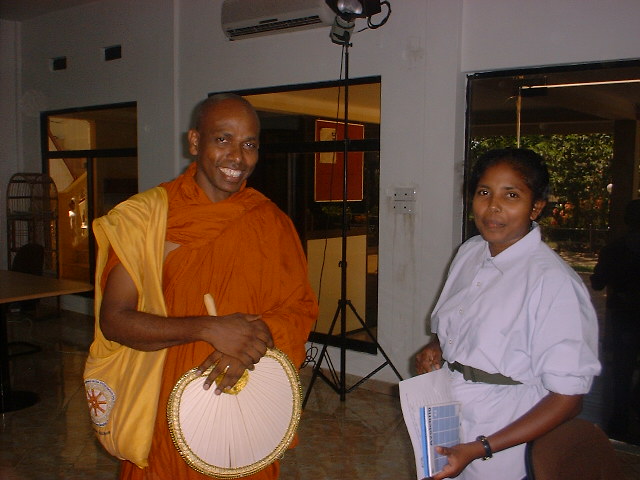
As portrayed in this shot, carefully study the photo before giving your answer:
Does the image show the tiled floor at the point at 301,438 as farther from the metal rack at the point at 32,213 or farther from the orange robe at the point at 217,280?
the metal rack at the point at 32,213

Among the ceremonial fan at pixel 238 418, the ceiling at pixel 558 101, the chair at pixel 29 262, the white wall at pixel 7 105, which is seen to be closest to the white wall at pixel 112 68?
the white wall at pixel 7 105

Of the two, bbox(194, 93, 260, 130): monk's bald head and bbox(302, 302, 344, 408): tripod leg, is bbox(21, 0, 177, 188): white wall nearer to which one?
bbox(302, 302, 344, 408): tripod leg

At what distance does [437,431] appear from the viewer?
136 cm

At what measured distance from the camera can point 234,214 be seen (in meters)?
1.55

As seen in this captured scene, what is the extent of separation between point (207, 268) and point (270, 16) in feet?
11.2

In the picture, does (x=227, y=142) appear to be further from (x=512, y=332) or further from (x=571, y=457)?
(x=571, y=457)

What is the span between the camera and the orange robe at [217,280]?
149cm

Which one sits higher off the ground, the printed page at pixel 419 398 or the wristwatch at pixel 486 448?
the printed page at pixel 419 398

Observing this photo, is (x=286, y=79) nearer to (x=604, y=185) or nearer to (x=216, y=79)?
(x=216, y=79)

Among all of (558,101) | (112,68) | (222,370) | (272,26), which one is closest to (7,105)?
(112,68)

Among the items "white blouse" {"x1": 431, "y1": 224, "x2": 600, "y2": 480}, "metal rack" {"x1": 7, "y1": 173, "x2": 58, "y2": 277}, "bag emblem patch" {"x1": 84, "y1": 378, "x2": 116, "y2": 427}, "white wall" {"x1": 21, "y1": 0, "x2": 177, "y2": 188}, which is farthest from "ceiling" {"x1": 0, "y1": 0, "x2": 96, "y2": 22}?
"white blouse" {"x1": 431, "y1": 224, "x2": 600, "y2": 480}

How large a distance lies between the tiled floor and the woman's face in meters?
2.14

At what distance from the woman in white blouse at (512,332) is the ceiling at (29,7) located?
6010 mm

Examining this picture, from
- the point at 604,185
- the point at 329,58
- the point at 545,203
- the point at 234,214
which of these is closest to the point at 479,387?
the point at 545,203
